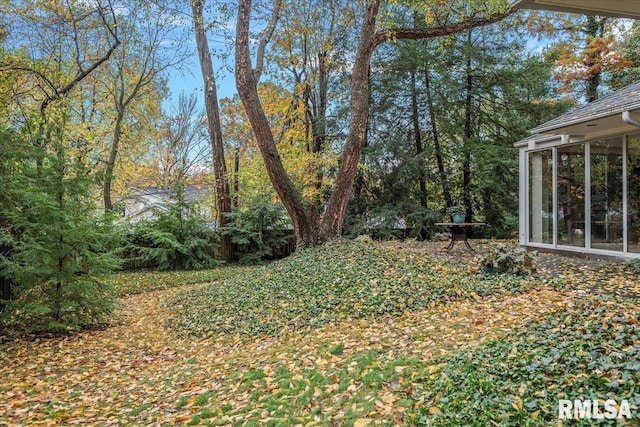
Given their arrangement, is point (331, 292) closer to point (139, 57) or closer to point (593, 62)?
point (139, 57)

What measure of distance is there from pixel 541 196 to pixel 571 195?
2.58 feet

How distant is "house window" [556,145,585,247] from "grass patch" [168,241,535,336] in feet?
10.9

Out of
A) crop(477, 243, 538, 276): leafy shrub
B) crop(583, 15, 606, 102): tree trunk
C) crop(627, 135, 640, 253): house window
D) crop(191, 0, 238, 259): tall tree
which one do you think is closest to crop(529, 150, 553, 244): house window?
crop(627, 135, 640, 253): house window

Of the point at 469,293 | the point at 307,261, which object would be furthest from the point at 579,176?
the point at 307,261

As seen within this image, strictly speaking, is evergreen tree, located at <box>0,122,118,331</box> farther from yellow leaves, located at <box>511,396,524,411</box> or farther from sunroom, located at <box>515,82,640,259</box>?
sunroom, located at <box>515,82,640,259</box>

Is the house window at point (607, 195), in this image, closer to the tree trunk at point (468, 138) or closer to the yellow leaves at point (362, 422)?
the tree trunk at point (468, 138)

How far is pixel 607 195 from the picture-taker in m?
7.88

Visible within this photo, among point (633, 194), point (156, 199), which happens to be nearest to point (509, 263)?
point (633, 194)

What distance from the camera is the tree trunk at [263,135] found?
8.90 metres

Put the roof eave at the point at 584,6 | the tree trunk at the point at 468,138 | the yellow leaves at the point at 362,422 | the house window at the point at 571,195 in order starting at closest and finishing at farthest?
the yellow leaves at the point at 362,422, the roof eave at the point at 584,6, the house window at the point at 571,195, the tree trunk at the point at 468,138

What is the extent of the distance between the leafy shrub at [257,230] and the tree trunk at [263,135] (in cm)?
335

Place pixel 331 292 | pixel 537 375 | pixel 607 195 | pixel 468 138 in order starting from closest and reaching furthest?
pixel 537 375, pixel 331 292, pixel 607 195, pixel 468 138

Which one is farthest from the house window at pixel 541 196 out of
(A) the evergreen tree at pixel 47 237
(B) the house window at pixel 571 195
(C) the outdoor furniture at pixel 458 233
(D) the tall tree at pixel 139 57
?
(D) the tall tree at pixel 139 57

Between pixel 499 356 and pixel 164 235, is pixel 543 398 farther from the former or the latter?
pixel 164 235
